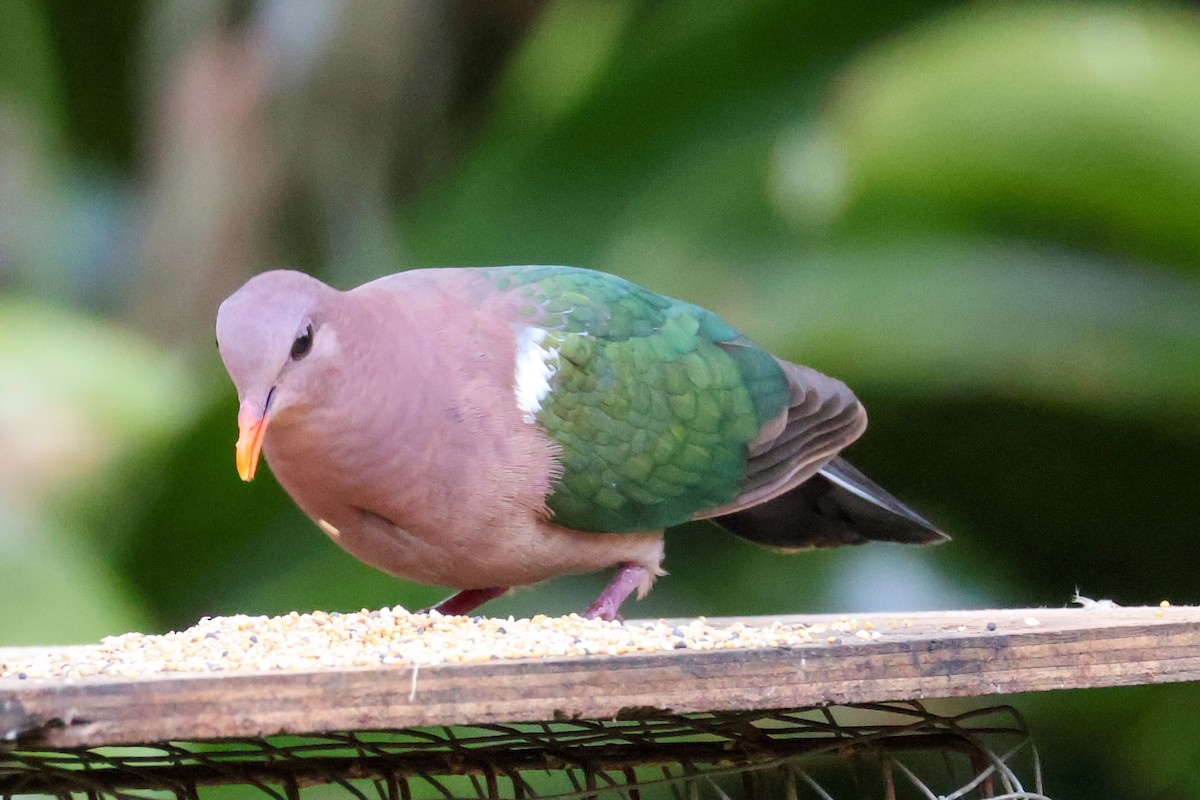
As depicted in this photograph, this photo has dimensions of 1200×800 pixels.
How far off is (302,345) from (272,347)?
9 centimetres

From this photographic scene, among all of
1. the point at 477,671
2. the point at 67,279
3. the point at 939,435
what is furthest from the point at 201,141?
the point at 477,671

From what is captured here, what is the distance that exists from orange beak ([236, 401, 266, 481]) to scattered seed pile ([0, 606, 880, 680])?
0.22 meters

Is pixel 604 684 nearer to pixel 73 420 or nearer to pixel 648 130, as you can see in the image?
pixel 73 420

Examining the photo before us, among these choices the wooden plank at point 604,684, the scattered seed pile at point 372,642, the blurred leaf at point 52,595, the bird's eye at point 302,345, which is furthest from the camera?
the blurred leaf at point 52,595

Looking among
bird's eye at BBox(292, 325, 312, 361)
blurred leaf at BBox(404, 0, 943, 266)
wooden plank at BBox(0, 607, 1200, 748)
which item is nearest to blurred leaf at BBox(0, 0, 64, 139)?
blurred leaf at BBox(404, 0, 943, 266)

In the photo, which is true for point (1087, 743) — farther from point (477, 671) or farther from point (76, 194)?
point (76, 194)

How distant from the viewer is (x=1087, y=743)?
4180 millimetres

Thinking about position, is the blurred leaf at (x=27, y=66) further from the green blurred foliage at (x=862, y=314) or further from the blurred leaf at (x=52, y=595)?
the blurred leaf at (x=52, y=595)

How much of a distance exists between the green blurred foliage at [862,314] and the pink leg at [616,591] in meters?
1.13

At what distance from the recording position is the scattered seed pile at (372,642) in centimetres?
159

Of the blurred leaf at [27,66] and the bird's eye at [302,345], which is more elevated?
the blurred leaf at [27,66]

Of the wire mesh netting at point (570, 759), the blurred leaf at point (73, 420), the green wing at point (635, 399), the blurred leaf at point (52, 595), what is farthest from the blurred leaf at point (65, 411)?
the wire mesh netting at point (570, 759)

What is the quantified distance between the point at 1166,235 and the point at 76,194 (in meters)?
5.17

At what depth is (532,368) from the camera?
8.25 feet
